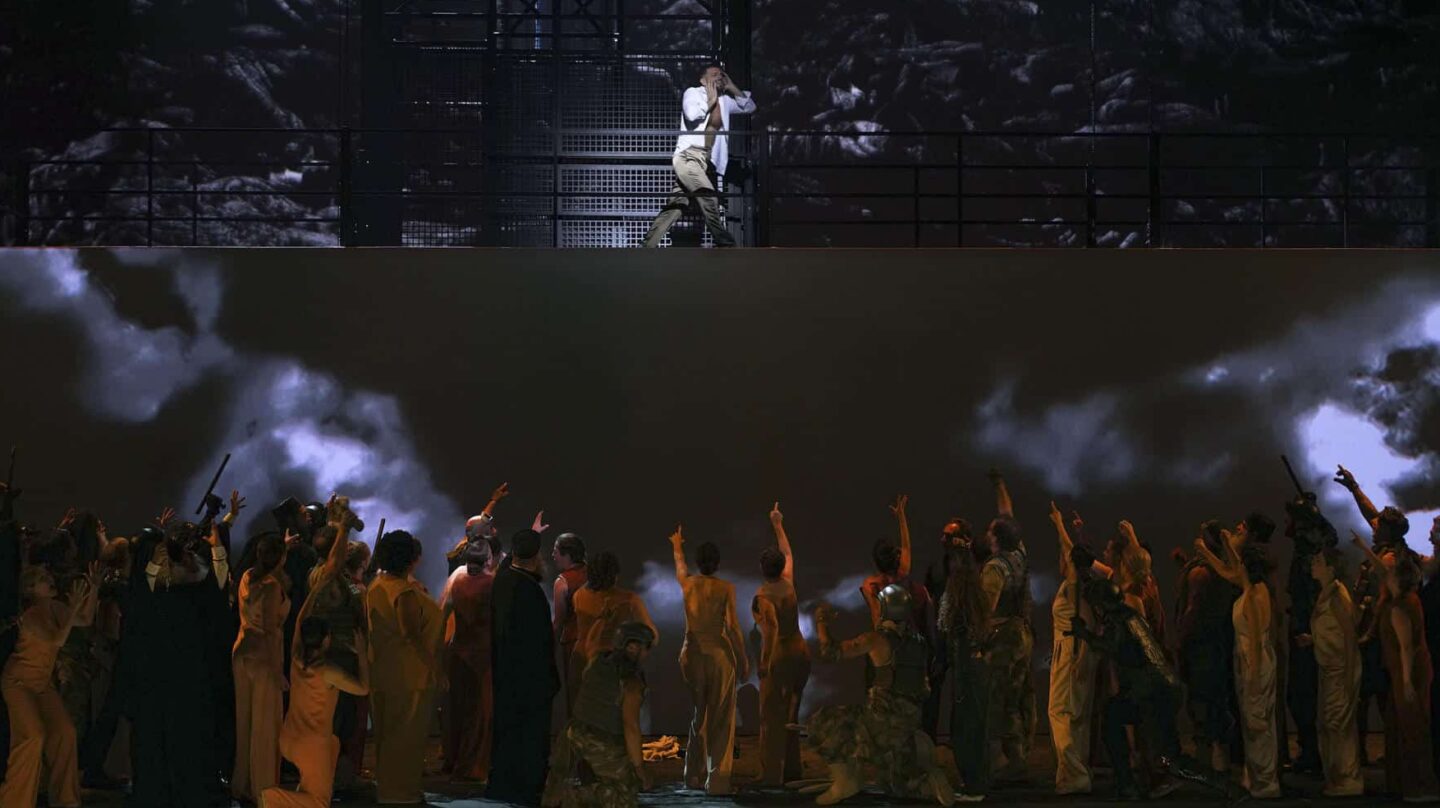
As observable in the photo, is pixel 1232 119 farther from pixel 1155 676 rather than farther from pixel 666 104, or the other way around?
pixel 1155 676

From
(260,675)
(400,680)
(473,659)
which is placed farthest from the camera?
(473,659)

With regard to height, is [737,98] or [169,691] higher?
[737,98]

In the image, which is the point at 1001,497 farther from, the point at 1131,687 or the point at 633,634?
the point at 633,634

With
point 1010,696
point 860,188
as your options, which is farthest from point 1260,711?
point 860,188

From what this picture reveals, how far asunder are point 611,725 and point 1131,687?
2.96 meters

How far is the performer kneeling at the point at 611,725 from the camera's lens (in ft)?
27.3

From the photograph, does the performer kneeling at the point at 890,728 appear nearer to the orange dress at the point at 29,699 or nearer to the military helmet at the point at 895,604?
the military helmet at the point at 895,604

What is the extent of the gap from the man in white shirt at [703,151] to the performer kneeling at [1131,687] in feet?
12.6

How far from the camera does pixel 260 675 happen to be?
9.31 m

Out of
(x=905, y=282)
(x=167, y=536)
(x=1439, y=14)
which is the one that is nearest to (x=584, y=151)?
(x=905, y=282)

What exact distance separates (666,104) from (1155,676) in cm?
634

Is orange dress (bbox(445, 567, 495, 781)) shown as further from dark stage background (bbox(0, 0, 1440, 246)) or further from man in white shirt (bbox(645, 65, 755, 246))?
dark stage background (bbox(0, 0, 1440, 246))

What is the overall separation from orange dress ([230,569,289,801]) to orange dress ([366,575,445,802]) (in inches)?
20.7

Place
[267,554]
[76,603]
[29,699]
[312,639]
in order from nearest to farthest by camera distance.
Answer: [312,639] < [29,699] < [76,603] < [267,554]
